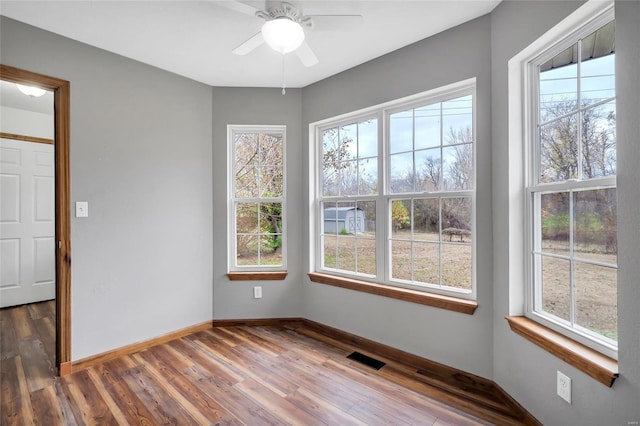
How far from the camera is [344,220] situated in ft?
9.29

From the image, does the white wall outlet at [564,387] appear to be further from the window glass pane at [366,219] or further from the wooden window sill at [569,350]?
the window glass pane at [366,219]

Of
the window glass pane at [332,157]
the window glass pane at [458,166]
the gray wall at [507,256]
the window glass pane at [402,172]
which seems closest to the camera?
the gray wall at [507,256]

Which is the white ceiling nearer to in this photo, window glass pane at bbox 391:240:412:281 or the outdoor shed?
the outdoor shed

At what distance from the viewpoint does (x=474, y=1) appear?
5.93 feet

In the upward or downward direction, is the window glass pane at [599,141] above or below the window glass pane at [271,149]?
below

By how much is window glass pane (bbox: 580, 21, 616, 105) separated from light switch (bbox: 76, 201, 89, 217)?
10.8 ft

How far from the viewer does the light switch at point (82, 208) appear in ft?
7.32

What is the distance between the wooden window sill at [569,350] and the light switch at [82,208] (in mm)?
3104

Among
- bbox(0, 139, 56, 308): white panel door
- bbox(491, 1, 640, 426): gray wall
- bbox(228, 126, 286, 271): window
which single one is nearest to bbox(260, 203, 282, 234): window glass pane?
bbox(228, 126, 286, 271): window

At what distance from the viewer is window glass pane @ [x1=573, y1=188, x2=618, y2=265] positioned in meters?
1.29

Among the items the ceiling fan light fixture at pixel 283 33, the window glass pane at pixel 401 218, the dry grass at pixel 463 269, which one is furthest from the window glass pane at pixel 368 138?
the ceiling fan light fixture at pixel 283 33

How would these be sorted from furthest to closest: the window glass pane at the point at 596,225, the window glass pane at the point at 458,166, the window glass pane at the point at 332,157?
the window glass pane at the point at 332,157, the window glass pane at the point at 458,166, the window glass pane at the point at 596,225

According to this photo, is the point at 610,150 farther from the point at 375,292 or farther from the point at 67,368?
the point at 67,368

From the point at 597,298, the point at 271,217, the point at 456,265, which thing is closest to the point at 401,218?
the point at 456,265
